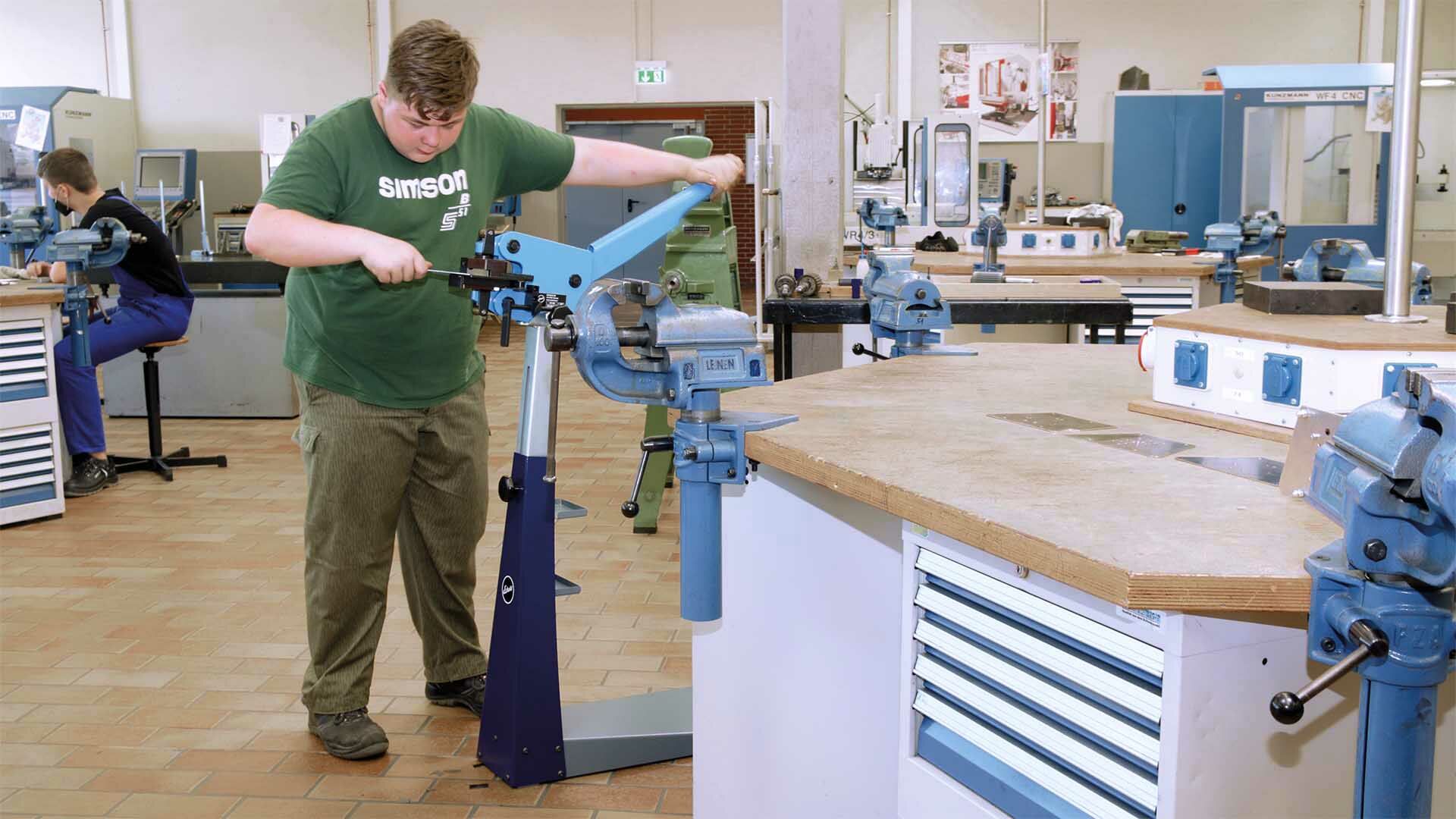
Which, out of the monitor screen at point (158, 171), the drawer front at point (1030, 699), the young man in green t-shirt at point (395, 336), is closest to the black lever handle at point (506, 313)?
the young man in green t-shirt at point (395, 336)

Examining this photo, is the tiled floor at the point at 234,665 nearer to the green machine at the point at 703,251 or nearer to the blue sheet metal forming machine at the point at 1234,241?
the green machine at the point at 703,251

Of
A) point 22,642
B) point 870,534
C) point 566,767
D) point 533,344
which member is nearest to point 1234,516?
point 870,534

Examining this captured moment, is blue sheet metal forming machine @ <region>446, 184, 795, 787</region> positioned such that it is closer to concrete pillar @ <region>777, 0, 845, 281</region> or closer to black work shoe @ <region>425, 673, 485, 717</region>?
black work shoe @ <region>425, 673, 485, 717</region>

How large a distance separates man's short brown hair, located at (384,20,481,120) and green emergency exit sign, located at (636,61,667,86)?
10375 mm

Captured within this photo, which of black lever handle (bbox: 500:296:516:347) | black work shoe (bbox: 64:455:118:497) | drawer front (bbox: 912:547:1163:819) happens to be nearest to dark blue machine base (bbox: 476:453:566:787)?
black lever handle (bbox: 500:296:516:347)

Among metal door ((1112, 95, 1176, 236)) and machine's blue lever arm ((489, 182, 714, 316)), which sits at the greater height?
metal door ((1112, 95, 1176, 236))

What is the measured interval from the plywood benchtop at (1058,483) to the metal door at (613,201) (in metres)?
11.0

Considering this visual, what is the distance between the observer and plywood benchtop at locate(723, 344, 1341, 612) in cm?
131

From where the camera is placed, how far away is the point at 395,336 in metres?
2.78

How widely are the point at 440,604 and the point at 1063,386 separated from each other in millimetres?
1612

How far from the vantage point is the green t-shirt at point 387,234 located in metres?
2.62

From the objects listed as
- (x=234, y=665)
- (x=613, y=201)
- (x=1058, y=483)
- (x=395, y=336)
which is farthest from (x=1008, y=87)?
(x=1058, y=483)

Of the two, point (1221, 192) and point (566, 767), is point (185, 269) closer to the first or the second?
point (566, 767)

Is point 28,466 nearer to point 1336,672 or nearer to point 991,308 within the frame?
point 991,308
